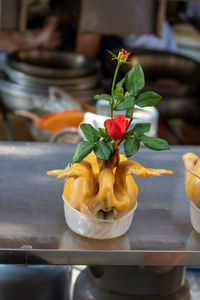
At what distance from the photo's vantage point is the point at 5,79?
6.72 feet

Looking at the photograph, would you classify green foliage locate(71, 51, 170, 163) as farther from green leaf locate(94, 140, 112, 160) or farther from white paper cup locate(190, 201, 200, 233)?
white paper cup locate(190, 201, 200, 233)

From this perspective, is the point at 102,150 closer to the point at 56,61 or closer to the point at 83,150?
the point at 83,150

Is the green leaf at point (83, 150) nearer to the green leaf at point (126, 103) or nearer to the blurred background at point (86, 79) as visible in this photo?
the green leaf at point (126, 103)

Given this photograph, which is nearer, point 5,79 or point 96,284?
point 96,284

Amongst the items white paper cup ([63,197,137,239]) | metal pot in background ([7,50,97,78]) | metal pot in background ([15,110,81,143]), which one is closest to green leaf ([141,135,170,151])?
white paper cup ([63,197,137,239])

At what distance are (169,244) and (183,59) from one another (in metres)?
1.58

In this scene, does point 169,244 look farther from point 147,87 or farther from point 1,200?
point 147,87

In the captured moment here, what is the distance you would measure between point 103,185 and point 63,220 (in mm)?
124

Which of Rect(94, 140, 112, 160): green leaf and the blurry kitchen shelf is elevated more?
Rect(94, 140, 112, 160): green leaf

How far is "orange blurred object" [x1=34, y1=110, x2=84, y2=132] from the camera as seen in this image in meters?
1.56

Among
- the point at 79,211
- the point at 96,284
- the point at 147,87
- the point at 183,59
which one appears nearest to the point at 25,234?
the point at 79,211

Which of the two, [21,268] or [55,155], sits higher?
[55,155]

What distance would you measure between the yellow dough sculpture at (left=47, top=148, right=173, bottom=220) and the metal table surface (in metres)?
0.05

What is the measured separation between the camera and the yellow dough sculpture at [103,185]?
2.36ft
